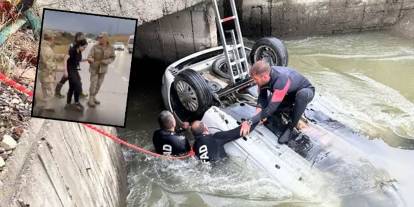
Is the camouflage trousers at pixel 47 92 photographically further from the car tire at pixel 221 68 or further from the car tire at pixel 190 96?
the car tire at pixel 221 68

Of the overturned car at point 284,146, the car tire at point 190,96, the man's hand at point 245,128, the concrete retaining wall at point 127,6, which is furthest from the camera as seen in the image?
the concrete retaining wall at point 127,6

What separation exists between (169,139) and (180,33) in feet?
11.7

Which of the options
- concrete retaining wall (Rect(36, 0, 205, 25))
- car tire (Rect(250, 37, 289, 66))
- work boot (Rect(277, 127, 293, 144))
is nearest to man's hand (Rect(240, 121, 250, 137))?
work boot (Rect(277, 127, 293, 144))

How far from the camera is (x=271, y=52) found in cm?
709

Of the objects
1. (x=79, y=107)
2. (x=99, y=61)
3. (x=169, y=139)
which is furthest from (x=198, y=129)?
(x=99, y=61)

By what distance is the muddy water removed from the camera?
5523 mm

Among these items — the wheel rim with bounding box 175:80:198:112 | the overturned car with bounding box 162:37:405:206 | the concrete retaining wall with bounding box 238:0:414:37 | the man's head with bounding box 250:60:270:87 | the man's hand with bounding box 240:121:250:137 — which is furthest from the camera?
the concrete retaining wall with bounding box 238:0:414:37

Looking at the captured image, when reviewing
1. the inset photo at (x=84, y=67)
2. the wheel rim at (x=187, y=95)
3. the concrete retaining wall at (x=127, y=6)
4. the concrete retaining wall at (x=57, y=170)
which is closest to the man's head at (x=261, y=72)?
the wheel rim at (x=187, y=95)

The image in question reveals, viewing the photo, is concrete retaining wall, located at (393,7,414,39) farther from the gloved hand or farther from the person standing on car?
the person standing on car

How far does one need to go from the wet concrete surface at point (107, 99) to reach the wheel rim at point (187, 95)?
12.4 ft

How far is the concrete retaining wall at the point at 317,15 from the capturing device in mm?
10828

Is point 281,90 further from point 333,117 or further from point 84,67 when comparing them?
point 84,67

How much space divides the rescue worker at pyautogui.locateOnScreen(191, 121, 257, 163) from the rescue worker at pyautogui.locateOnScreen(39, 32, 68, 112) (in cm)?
321

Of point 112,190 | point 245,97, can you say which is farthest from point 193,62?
point 112,190
